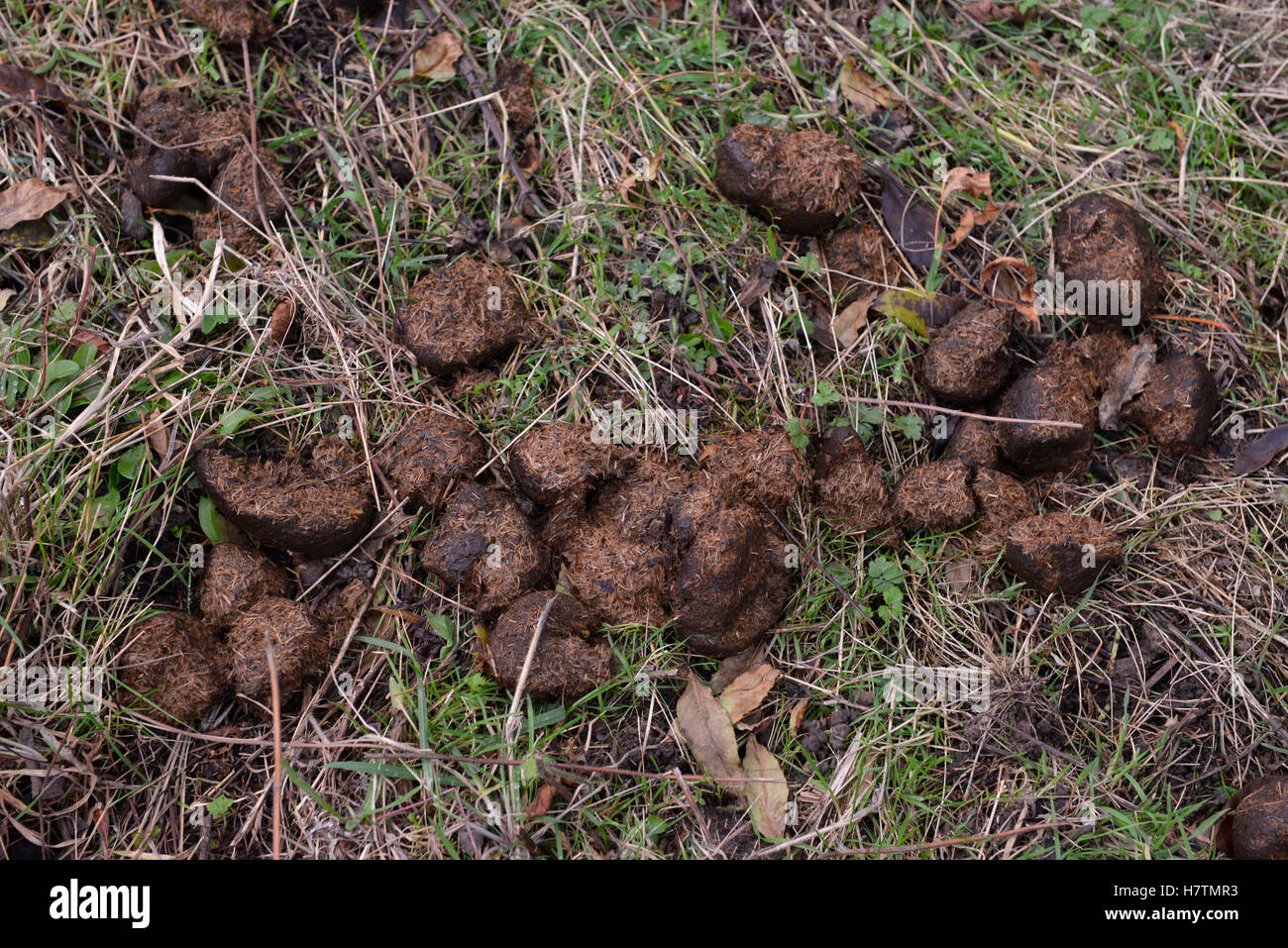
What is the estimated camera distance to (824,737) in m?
2.84

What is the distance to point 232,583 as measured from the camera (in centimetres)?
284

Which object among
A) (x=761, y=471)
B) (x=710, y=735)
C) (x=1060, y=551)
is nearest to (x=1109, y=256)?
(x=1060, y=551)

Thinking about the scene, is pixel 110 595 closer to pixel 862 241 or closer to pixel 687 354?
pixel 687 354

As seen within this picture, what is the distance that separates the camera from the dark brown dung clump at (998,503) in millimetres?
3012

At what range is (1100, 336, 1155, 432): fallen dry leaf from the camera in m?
3.19

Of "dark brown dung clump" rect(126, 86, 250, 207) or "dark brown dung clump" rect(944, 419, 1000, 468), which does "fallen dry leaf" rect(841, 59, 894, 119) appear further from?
"dark brown dung clump" rect(126, 86, 250, 207)

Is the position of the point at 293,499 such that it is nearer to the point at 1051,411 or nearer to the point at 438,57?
the point at 438,57

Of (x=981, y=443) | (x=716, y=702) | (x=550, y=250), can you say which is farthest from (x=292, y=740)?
(x=981, y=443)

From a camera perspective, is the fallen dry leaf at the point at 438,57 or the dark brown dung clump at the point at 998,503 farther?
the fallen dry leaf at the point at 438,57

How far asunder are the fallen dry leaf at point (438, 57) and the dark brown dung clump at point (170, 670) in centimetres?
227

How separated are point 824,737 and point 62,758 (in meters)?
2.40

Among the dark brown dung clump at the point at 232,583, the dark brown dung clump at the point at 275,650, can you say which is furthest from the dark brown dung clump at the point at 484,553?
the dark brown dung clump at the point at 232,583

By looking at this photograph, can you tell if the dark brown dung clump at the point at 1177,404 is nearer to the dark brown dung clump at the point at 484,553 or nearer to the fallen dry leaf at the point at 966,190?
the fallen dry leaf at the point at 966,190

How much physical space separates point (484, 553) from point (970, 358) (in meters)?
1.85
